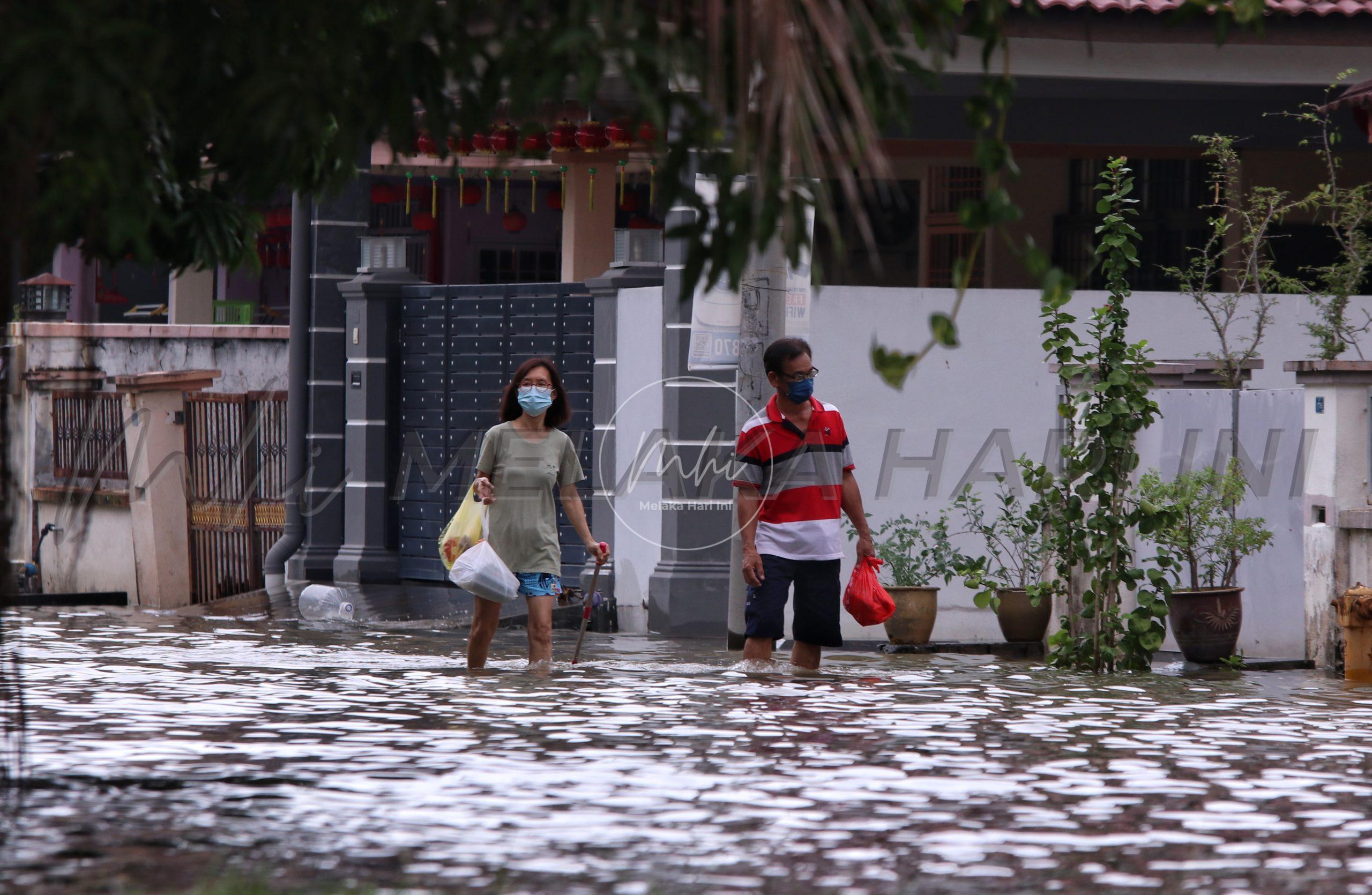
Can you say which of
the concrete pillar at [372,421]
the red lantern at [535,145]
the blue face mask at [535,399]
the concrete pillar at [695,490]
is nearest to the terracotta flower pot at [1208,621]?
the concrete pillar at [695,490]

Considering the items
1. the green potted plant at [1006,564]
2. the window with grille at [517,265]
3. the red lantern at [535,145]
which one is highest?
the red lantern at [535,145]

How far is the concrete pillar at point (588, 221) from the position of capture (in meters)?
22.8

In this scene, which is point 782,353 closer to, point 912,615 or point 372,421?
point 912,615

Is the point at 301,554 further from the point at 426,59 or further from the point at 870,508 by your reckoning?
the point at 426,59

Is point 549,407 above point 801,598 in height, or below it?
above

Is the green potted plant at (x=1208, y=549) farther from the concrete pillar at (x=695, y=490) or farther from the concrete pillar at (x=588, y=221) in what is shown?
the concrete pillar at (x=588, y=221)

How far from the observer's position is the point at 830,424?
10.0 metres

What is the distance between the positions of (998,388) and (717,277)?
8986mm

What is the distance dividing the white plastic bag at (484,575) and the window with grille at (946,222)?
10083mm

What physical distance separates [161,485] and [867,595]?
28.1 feet

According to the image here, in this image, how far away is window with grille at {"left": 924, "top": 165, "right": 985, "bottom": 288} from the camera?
19.4 meters

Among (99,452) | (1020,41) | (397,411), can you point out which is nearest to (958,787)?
(1020,41)

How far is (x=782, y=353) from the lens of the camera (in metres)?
9.81

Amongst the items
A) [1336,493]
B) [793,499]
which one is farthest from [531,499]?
[1336,493]
